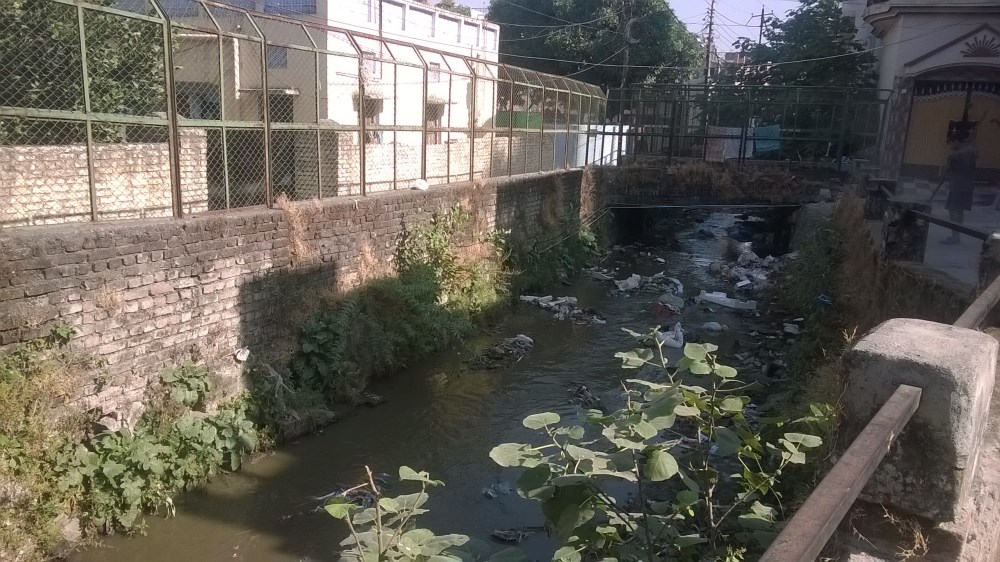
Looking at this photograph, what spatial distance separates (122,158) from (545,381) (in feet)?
16.5

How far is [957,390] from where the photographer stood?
1.78 m

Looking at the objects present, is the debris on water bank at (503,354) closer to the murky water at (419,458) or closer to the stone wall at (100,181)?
the murky water at (419,458)

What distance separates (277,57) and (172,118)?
2.23 metres

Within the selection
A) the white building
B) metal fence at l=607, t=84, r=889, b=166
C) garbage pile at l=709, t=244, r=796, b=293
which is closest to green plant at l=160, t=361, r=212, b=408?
garbage pile at l=709, t=244, r=796, b=293

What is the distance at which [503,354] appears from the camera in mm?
9359

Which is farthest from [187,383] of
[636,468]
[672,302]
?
[672,302]

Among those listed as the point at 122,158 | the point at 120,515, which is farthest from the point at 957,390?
the point at 122,158

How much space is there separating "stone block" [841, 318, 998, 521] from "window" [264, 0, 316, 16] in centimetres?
1570

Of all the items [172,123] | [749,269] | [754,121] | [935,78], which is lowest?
[749,269]

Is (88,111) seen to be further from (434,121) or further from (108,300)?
(434,121)

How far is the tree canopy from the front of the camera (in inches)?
721

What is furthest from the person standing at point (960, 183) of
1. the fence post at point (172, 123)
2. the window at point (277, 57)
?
the fence post at point (172, 123)

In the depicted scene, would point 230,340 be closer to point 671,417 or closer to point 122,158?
point 122,158

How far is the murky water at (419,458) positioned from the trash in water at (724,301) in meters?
1.18
